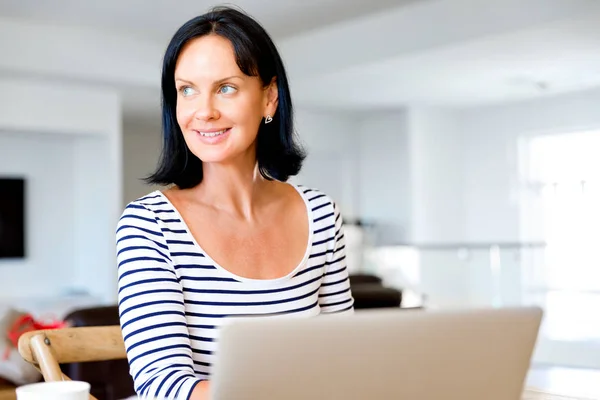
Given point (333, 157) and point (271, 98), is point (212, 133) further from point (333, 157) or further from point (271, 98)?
point (333, 157)

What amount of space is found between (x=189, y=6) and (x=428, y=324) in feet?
18.9

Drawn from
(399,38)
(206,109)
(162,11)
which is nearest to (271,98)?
(206,109)

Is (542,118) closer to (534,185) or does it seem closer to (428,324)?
Answer: (534,185)

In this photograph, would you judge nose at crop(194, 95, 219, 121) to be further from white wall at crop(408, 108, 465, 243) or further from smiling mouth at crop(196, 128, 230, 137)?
white wall at crop(408, 108, 465, 243)

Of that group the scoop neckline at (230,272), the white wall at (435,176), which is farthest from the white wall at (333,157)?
the scoop neckline at (230,272)

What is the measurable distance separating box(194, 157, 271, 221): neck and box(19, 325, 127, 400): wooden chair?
30cm

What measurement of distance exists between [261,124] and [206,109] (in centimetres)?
24

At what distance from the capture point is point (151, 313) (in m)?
1.15

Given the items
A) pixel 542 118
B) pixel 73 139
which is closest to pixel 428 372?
pixel 73 139

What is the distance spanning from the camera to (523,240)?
30.2ft

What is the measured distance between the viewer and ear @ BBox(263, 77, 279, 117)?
1.40m

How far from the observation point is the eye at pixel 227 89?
1.28 m

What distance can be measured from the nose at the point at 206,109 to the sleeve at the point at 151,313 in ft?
0.55

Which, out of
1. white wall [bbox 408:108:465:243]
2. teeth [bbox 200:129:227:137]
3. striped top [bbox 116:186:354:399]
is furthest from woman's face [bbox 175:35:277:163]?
white wall [bbox 408:108:465:243]
